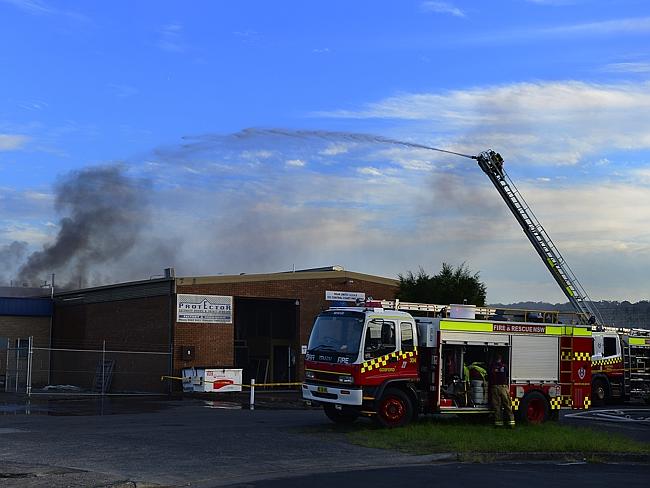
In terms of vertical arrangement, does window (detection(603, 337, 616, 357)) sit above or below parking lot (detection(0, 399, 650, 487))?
above

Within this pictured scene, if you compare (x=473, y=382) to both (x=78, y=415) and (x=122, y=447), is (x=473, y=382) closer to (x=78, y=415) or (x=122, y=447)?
(x=122, y=447)

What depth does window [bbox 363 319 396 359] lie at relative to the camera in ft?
61.0

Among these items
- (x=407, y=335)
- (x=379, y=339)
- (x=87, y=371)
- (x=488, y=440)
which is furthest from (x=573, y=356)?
(x=87, y=371)

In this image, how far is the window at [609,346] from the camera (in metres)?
32.4

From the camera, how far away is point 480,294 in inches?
1617

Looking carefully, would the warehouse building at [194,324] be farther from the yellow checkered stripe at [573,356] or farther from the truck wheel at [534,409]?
the truck wheel at [534,409]

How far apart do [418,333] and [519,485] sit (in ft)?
25.5

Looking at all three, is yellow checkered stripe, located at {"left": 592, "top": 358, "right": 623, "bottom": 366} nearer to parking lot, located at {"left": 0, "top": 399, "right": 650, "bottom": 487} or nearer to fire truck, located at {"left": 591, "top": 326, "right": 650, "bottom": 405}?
fire truck, located at {"left": 591, "top": 326, "right": 650, "bottom": 405}

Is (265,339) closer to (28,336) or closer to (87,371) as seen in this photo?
(87,371)

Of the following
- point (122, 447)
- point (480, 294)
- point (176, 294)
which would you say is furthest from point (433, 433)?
point (480, 294)

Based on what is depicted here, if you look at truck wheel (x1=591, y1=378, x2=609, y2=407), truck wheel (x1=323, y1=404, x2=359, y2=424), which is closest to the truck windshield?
truck wheel (x1=323, y1=404, x2=359, y2=424)

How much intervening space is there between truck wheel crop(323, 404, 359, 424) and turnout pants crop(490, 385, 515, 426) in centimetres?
315

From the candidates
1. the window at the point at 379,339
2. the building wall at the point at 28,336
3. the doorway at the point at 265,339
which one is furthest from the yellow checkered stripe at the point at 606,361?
the building wall at the point at 28,336

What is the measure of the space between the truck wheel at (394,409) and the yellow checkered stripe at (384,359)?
65 cm
